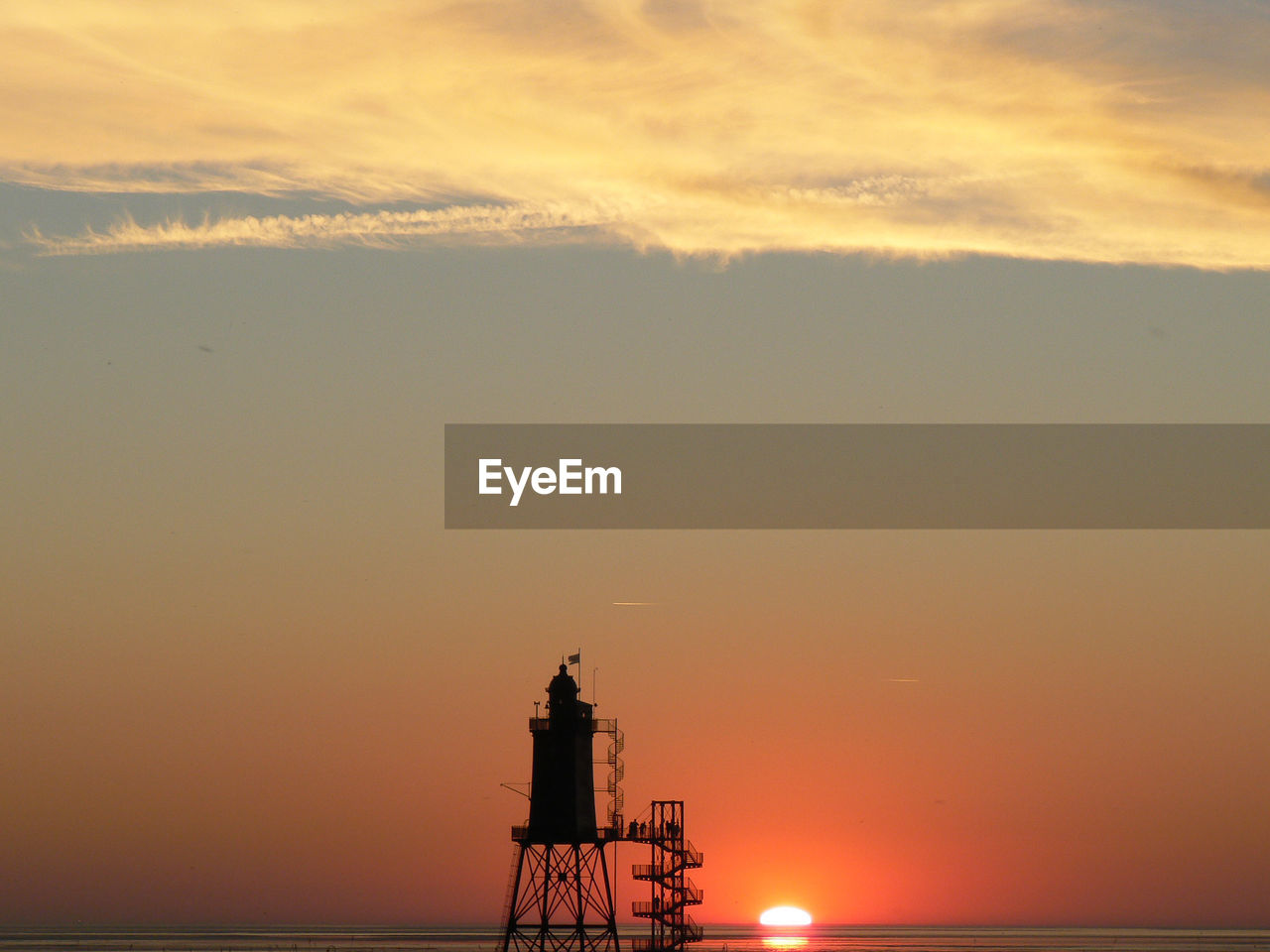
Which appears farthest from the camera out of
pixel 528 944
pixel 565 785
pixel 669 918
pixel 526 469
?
pixel 669 918

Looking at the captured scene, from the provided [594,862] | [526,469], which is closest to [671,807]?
[594,862]

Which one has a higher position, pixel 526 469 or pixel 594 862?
pixel 526 469

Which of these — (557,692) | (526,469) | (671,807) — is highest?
(526,469)

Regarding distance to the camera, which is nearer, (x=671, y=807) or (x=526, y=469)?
(x=526, y=469)

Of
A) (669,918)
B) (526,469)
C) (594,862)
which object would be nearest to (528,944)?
(594,862)

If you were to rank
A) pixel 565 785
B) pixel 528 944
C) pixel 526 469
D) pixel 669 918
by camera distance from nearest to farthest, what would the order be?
pixel 526 469 → pixel 565 785 → pixel 528 944 → pixel 669 918

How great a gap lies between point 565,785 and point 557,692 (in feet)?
15.4

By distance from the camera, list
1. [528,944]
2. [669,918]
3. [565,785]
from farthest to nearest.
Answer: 1. [669,918]
2. [528,944]
3. [565,785]

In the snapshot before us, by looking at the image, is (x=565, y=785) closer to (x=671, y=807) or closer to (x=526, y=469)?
(x=671, y=807)

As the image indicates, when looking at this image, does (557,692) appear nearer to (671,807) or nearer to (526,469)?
(671,807)

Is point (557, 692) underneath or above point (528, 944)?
above

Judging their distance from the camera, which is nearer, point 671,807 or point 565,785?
point 565,785

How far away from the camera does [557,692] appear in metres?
86.7

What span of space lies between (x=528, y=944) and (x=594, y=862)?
7.15m
